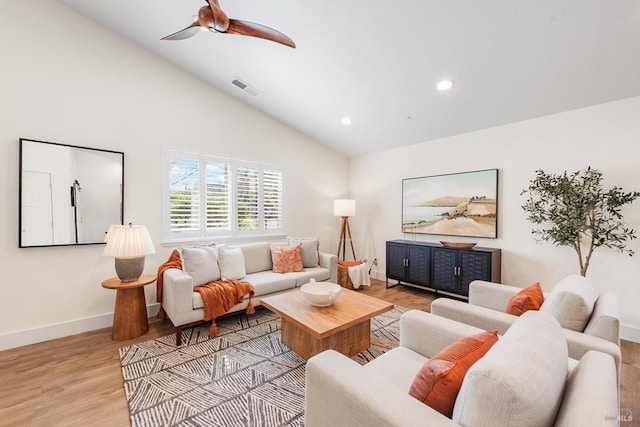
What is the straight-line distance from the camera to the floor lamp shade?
269 centimetres

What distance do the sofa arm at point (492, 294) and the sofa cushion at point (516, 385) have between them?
155 cm

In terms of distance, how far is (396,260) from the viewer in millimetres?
4438

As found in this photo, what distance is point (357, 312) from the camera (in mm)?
2338

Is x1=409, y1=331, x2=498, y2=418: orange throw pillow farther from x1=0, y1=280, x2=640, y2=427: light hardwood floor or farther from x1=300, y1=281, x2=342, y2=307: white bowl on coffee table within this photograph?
x1=0, y1=280, x2=640, y2=427: light hardwood floor

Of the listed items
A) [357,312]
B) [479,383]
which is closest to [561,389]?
[479,383]

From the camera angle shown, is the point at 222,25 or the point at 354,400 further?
the point at 222,25

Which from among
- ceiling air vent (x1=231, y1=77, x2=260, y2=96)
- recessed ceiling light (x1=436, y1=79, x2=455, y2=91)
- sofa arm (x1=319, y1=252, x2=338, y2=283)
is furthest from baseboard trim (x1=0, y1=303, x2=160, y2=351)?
recessed ceiling light (x1=436, y1=79, x2=455, y2=91)

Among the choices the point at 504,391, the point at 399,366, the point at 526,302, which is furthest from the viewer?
the point at 526,302

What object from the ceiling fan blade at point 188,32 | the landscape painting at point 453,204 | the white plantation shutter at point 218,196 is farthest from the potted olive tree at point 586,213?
the white plantation shutter at point 218,196

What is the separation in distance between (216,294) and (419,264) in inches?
112

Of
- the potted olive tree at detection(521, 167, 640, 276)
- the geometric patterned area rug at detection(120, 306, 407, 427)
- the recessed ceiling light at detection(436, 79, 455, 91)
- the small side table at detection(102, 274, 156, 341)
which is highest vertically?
the recessed ceiling light at detection(436, 79, 455, 91)

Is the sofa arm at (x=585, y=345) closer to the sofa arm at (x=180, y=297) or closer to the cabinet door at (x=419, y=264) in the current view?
the cabinet door at (x=419, y=264)

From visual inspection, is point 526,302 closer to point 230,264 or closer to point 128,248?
point 230,264

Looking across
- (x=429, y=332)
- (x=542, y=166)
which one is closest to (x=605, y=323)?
(x=429, y=332)
